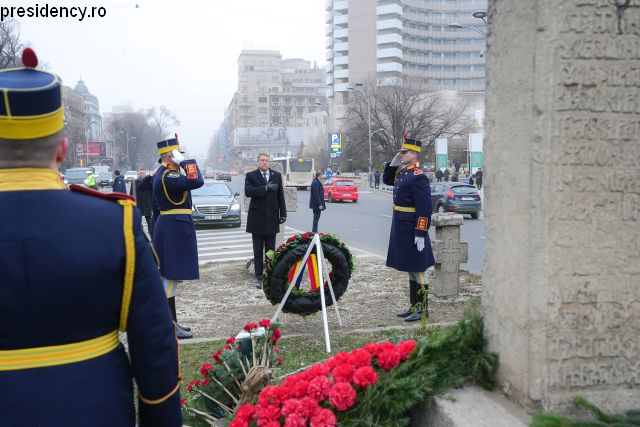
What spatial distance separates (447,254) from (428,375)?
5.20 m

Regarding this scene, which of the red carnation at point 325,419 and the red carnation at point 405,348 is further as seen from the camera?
the red carnation at point 405,348

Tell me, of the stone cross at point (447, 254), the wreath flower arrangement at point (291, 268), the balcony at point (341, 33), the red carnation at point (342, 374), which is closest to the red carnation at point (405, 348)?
the red carnation at point (342, 374)

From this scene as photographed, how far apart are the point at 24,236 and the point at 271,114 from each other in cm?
15543

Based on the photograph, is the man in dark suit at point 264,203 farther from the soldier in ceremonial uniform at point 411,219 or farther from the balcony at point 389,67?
the balcony at point 389,67

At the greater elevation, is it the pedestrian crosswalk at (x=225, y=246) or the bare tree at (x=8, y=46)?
the bare tree at (x=8, y=46)

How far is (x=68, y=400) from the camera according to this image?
1.95 metres

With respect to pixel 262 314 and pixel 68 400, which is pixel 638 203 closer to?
pixel 68 400

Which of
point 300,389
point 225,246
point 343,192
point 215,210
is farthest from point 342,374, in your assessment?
point 343,192

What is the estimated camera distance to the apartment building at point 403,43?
322 feet

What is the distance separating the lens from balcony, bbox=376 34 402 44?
9681 cm

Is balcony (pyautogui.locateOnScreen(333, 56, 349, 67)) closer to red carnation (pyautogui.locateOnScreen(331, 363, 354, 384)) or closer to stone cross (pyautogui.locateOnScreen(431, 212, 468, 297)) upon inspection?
stone cross (pyautogui.locateOnScreen(431, 212, 468, 297))

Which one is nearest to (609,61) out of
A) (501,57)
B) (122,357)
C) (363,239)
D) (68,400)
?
(501,57)

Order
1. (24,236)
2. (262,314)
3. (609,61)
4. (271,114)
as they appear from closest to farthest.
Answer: (24,236)
(609,61)
(262,314)
(271,114)

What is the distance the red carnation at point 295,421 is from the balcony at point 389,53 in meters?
98.3
